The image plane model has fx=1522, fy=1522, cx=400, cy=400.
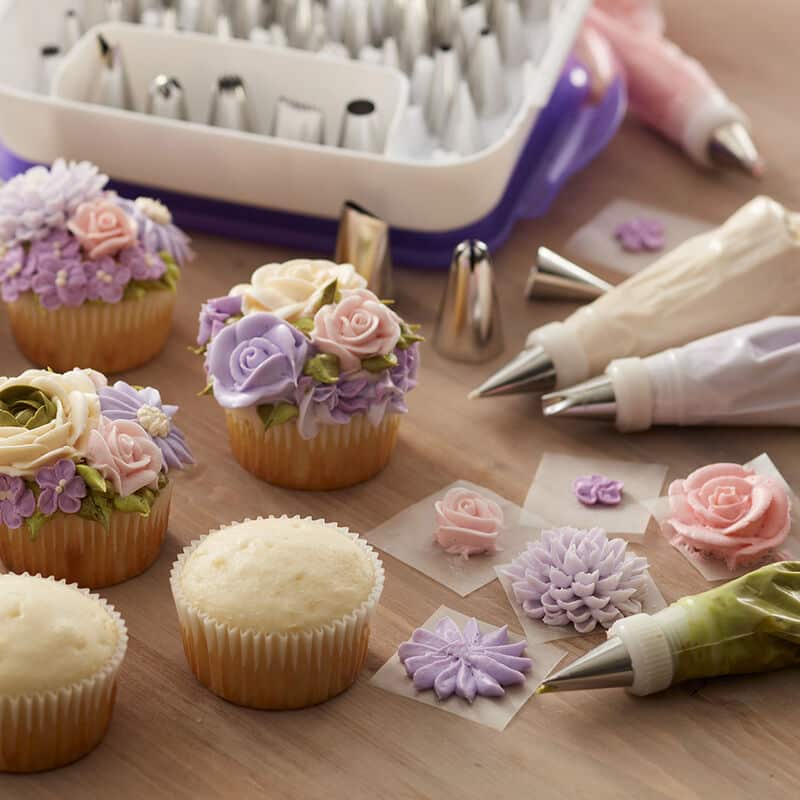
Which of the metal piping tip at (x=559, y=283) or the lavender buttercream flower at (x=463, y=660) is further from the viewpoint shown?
the metal piping tip at (x=559, y=283)

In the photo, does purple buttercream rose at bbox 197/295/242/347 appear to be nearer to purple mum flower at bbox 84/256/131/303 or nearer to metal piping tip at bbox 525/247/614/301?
purple mum flower at bbox 84/256/131/303

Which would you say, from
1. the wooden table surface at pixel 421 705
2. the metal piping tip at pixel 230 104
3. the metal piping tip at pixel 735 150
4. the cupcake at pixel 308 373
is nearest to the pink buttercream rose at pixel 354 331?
the cupcake at pixel 308 373

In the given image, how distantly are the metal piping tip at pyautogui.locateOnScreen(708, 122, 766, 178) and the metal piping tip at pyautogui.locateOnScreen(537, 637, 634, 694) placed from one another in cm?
82

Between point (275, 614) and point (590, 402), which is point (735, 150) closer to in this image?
point (590, 402)

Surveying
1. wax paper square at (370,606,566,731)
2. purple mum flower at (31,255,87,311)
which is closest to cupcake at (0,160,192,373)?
purple mum flower at (31,255,87,311)

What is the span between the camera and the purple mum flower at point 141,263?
1313 mm

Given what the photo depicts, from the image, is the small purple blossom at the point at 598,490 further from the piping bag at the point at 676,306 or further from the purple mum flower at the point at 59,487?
the purple mum flower at the point at 59,487

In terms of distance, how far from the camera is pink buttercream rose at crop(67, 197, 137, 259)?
1296 millimetres

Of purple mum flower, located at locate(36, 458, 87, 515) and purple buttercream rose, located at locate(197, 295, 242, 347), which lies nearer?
purple mum flower, located at locate(36, 458, 87, 515)

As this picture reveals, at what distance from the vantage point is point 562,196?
1.66 meters

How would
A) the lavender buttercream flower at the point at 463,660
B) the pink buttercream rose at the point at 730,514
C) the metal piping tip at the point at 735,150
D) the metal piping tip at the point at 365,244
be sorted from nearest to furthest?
the lavender buttercream flower at the point at 463,660, the pink buttercream rose at the point at 730,514, the metal piping tip at the point at 365,244, the metal piping tip at the point at 735,150

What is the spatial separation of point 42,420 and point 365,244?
1.41 ft

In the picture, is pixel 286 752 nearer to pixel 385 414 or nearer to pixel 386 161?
pixel 385 414

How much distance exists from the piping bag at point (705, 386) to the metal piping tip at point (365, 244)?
0.74 ft
